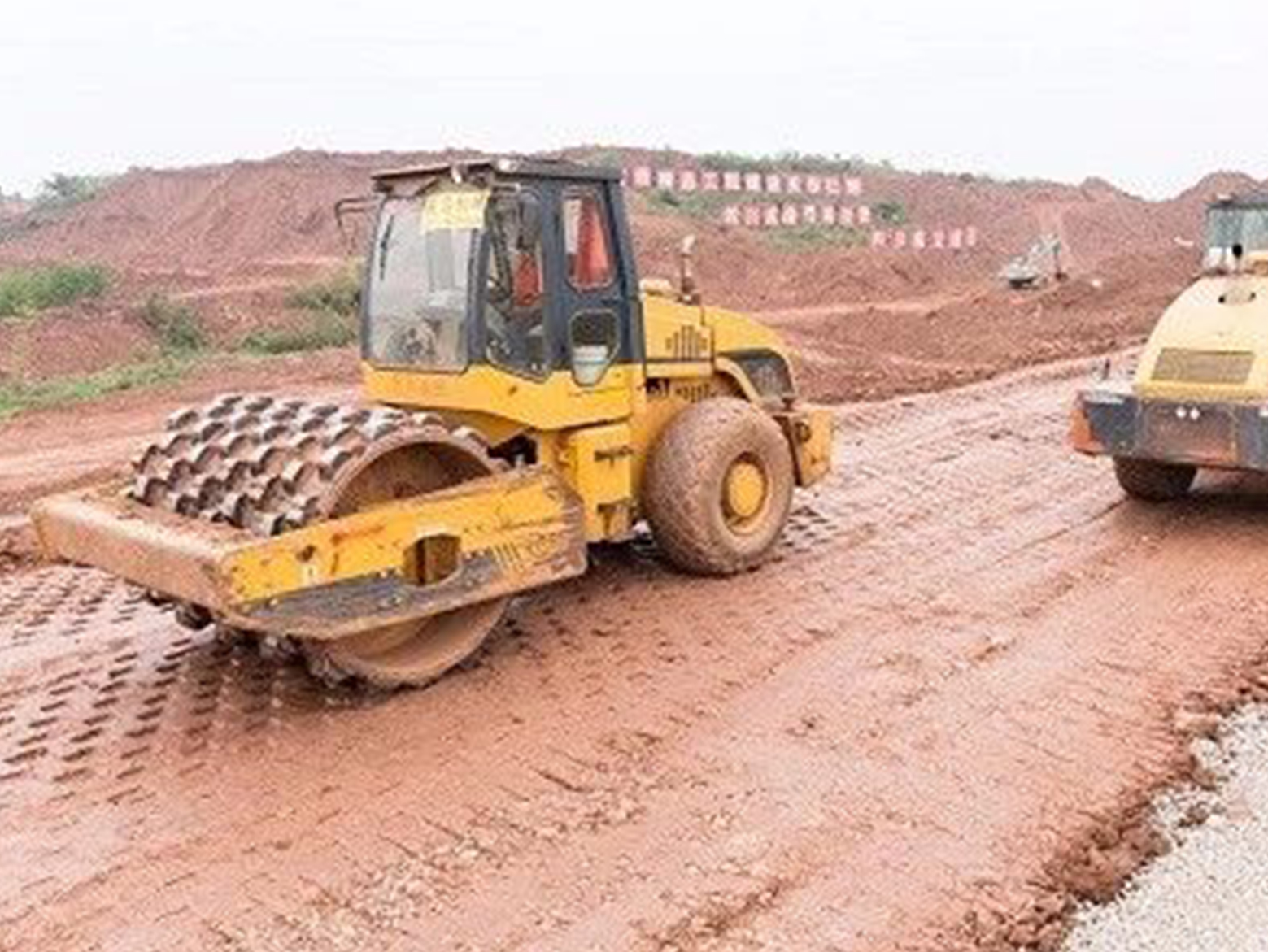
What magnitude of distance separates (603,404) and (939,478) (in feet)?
12.3

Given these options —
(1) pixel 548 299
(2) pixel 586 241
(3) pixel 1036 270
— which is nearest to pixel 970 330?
(3) pixel 1036 270

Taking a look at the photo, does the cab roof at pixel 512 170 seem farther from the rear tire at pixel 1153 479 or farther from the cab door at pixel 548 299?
the rear tire at pixel 1153 479

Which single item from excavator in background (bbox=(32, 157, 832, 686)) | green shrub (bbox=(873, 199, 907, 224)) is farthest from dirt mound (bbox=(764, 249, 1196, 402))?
green shrub (bbox=(873, 199, 907, 224))

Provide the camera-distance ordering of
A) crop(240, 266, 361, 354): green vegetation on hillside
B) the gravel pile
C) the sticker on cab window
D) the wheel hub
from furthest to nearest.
→ crop(240, 266, 361, 354): green vegetation on hillside
the wheel hub
the sticker on cab window
the gravel pile

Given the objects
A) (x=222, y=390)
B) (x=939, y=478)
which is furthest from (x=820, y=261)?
(x=939, y=478)

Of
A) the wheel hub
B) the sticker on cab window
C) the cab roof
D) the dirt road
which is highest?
the cab roof

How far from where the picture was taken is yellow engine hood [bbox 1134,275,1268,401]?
781 cm

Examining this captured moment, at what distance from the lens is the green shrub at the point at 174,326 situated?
20.3m

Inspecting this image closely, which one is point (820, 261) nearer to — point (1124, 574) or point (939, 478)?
point (939, 478)

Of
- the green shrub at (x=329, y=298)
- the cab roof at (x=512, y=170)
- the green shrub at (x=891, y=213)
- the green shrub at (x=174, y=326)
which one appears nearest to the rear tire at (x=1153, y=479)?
the cab roof at (x=512, y=170)

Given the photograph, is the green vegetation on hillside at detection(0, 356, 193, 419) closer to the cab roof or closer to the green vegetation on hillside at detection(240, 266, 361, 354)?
the green vegetation on hillside at detection(240, 266, 361, 354)

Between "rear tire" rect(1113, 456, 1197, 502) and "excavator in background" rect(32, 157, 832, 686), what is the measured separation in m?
2.37

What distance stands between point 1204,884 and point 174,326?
18430 mm

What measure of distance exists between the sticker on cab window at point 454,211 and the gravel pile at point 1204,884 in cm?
362
